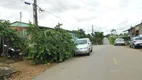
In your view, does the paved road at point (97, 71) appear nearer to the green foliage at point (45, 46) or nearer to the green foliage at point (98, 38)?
the green foliage at point (45, 46)

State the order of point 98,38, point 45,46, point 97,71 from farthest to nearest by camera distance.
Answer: point 98,38, point 45,46, point 97,71

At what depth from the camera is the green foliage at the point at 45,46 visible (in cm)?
1617

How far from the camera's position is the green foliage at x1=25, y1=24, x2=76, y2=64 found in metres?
16.2

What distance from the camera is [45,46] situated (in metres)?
16.2

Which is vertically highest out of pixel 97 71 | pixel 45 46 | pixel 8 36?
pixel 8 36

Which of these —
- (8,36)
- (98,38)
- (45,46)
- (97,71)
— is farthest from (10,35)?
(98,38)

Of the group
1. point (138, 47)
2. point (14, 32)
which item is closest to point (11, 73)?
point (14, 32)

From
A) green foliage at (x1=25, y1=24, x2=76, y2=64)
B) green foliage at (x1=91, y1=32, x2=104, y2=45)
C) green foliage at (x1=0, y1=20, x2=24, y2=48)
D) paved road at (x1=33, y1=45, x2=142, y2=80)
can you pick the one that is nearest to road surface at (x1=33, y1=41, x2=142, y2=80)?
paved road at (x1=33, y1=45, x2=142, y2=80)

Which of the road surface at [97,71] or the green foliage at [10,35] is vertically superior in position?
the green foliage at [10,35]

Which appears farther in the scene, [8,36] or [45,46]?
[8,36]

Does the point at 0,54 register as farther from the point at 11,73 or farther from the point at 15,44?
the point at 11,73

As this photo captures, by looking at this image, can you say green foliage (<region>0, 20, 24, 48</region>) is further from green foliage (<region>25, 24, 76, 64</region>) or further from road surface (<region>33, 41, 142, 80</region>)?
road surface (<region>33, 41, 142, 80</region>)

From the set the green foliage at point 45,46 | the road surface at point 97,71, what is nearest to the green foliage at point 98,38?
the green foliage at point 45,46

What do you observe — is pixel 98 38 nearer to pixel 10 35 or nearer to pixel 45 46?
pixel 10 35
